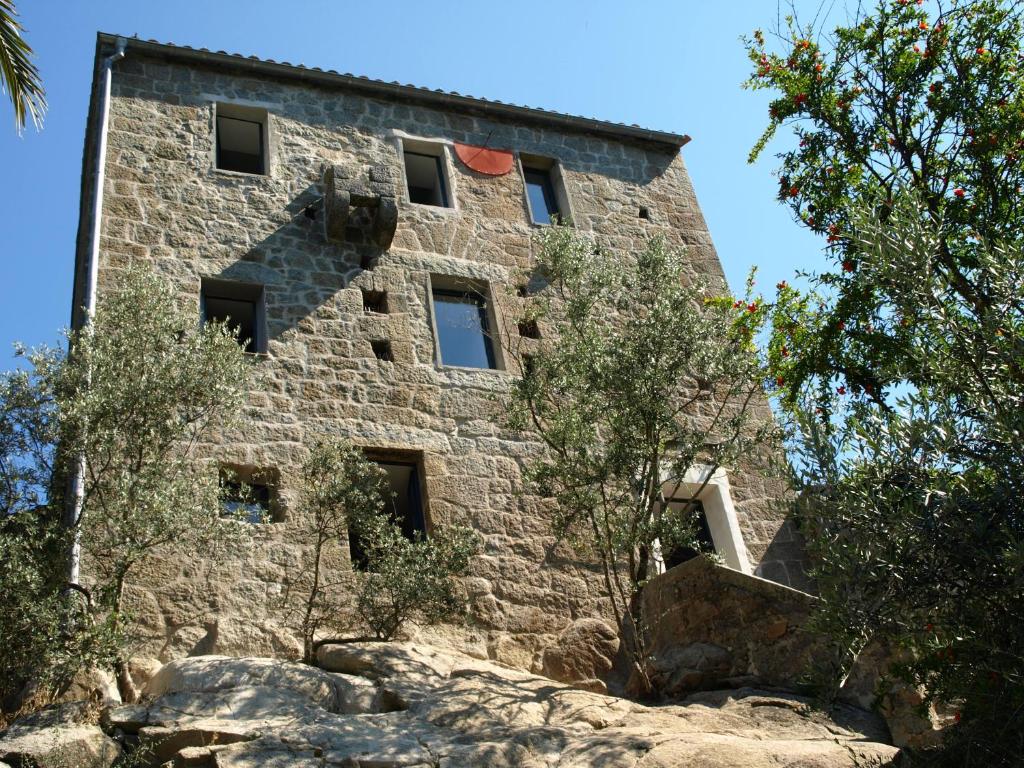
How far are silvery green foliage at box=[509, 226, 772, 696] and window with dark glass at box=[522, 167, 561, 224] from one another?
2.73 metres

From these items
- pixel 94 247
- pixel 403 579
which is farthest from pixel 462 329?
pixel 403 579

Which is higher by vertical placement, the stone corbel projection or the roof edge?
the roof edge

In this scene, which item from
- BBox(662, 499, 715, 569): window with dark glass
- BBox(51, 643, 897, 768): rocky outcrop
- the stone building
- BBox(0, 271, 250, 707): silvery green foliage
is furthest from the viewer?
BBox(662, 499, 715, 569): window with dark glass

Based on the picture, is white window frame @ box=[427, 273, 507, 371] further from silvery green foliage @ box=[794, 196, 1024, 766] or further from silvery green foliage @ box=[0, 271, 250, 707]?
silvery green foliage @ box=[794, 196, 1024, 766]

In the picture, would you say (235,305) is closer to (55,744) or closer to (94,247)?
(94,247)

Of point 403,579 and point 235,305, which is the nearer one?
point 403,579

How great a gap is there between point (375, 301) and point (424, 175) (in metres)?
2.79

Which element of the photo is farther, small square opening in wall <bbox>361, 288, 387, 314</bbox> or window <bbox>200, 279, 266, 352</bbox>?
small square opening in wall <bbox>361, 288, 387, 314</bbox>

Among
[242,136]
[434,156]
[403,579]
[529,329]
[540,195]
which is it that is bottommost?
[403,579]

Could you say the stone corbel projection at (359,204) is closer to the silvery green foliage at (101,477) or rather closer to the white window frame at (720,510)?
the silvery green foliage at (101,477)

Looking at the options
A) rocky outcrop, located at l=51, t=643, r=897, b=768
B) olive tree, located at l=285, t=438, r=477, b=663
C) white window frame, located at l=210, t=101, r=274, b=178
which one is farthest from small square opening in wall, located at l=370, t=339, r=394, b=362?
rocky outcrop, located at l=51, t=643, r=897, b=768

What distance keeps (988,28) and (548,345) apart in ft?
19.0

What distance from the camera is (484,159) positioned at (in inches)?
566

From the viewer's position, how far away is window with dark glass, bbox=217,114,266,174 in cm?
1298
